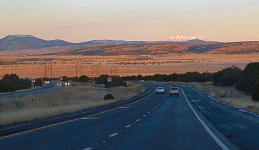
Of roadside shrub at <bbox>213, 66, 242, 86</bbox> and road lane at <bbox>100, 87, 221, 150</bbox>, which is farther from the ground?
road lane at <bbox>100, 87, 221, 150</bbox>

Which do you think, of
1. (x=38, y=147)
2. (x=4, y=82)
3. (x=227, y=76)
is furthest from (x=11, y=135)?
(x=227, y=76)

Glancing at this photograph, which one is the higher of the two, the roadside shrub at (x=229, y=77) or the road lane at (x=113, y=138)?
the road lane at (x=113, y=138)

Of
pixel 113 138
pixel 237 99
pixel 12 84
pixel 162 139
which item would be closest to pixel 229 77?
pixel 12 84

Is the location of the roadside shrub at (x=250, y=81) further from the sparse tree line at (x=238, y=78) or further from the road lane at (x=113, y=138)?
the road lane at (x=113, y=138)

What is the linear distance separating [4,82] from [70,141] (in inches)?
3910

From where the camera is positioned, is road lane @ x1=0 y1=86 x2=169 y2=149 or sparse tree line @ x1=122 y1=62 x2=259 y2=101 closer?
road lane @ x1=0 y1=86 x2=169 y2=149

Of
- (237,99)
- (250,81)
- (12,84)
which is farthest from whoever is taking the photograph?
(12,84)

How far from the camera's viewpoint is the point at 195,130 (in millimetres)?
24312

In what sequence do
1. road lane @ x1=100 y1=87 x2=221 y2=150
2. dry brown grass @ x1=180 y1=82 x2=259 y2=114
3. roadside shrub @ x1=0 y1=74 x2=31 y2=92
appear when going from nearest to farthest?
road lane @ x1=100 y1=87 x2=221 y2=150 < dry brown grass @ x1=180 y1=82 x2=259 y2=114 < roadside shrub @ x1=0 y1=74 x2=31 y2=92

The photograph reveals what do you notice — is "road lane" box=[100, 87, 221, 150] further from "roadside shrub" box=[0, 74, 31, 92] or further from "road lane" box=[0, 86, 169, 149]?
"roadside shrub" box=[0, 74, 31, 92]

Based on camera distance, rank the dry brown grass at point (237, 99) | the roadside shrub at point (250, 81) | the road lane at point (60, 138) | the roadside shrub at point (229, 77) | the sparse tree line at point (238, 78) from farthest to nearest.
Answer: the roadside shrub at point (229, 77) → the roadside shrub at point (250, 81) → the sparse tree line at point (238, 78) → the dry brown grass at point (237, 99) → the road lane at point (60, 138)

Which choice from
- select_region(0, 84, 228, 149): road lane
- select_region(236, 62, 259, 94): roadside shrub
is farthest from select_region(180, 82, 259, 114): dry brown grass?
select_region(0, 84, 228, 149): road lane

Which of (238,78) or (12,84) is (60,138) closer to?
(12,84)

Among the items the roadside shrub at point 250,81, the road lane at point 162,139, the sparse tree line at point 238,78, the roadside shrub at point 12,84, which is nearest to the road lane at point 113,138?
the road lane at point 162,139
